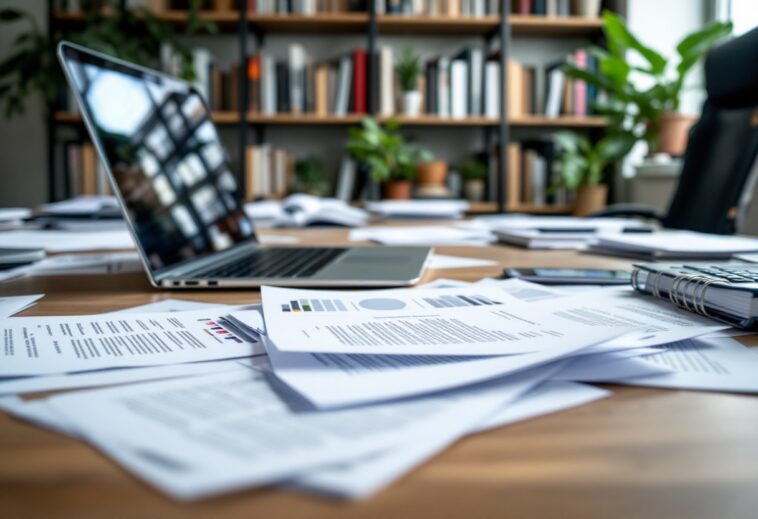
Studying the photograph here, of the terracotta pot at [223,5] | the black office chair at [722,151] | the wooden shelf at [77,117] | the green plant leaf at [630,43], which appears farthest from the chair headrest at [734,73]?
the terracotta pot at [223,5]

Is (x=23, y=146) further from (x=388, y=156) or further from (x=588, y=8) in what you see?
(x=588, y=8)

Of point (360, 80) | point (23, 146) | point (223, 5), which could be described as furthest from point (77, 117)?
point (360, 80)

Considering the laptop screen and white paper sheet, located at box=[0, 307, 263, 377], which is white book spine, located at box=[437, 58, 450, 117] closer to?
the laptop screen

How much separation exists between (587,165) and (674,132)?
387 millimetres

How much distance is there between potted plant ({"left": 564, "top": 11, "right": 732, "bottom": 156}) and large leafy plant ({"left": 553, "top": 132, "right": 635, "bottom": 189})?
9 cm

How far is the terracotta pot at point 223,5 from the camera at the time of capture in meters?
3.02

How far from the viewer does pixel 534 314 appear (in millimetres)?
460

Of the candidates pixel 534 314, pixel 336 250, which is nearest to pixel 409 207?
pixel 336 250

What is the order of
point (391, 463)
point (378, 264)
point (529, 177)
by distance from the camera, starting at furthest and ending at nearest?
1. point (529, 177)
2. point (378, 264)
3. point (391, 463)

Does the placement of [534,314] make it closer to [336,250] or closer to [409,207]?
[336,250]

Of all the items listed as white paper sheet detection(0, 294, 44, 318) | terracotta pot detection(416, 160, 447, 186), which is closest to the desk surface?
white paper sheet detection(0, 294, 44, 318)

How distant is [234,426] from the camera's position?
10.3 inches

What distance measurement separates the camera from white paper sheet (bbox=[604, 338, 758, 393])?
1.12ft

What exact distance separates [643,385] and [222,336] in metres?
0.27
